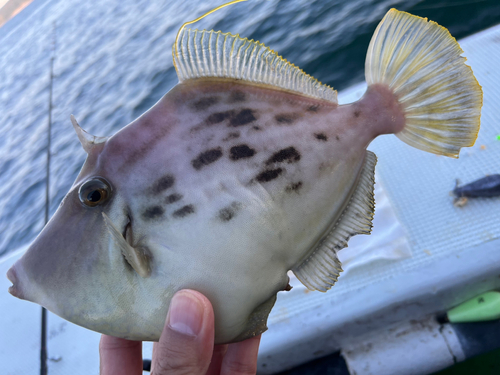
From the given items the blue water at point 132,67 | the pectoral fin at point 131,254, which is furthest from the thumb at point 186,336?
the blue water at point 132,67

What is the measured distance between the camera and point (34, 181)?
6.76 m

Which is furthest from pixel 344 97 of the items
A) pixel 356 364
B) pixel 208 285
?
pixel 208 285

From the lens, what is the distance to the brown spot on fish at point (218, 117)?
1.08 metres

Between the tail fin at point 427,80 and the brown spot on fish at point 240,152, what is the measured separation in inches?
19.8

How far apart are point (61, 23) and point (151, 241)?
1971cm

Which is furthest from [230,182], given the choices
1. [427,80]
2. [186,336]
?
[427,80]

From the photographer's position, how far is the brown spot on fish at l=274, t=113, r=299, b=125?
3.68 ft

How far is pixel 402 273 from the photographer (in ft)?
6.66

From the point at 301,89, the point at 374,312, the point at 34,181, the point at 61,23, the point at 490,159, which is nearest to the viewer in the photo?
the point at 301,89

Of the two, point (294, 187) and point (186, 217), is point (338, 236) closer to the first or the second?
point (294, 187)

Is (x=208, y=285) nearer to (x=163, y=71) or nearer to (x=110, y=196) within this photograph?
(x=110, y=196)

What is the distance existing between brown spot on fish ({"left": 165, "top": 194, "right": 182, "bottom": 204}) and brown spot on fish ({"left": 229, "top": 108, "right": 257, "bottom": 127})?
27cm

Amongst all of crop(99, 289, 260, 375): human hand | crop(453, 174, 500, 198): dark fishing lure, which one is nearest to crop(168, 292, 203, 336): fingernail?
crop(99, 289, 260, 375): human hand

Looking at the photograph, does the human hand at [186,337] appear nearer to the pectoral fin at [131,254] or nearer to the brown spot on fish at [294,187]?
the pectoral fin at [131,254]
